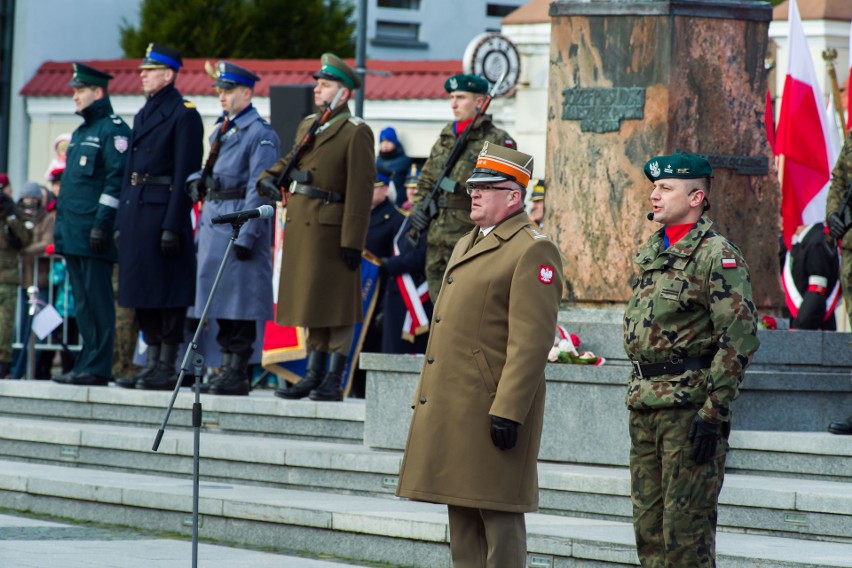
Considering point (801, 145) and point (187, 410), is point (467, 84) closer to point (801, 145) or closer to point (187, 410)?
point (801, 145)

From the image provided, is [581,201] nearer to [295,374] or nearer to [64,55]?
[295,374]

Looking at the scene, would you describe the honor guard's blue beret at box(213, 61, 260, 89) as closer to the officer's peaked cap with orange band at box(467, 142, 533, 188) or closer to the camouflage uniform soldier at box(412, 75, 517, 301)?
the camouflage uniform soldier at box(412, 75, 517, 301)

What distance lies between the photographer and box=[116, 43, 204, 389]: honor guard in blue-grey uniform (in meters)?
12.9

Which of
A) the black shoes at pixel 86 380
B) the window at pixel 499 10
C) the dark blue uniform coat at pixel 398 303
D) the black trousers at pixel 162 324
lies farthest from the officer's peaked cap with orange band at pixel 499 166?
the window at pixel 499 10

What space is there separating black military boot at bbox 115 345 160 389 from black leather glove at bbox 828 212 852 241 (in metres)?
5.17

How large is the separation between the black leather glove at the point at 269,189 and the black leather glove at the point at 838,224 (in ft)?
12.1

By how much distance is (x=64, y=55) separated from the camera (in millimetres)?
33375

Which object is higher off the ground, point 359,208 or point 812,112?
point 812,112

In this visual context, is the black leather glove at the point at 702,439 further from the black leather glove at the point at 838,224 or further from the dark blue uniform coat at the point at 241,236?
the dark blue uniform coat at the point at 241,236

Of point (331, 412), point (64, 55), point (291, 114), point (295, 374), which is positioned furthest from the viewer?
point (64, 55)

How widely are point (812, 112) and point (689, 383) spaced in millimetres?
5999

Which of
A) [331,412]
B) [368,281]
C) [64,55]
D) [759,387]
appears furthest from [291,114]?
[64,55]

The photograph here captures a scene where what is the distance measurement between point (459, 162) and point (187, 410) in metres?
2.49

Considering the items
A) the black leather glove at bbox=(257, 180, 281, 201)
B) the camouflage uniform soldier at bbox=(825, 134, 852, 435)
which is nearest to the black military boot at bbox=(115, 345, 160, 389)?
the black leather glove at bbox=(257, 180, 281, 201)
